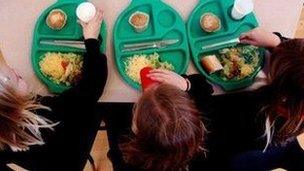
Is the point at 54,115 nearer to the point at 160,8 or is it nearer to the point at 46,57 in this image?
the point at 46,57

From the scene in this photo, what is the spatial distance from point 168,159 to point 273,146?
14.4 inches

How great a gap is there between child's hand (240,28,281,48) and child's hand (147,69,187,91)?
233mm

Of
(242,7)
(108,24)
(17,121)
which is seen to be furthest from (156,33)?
(17,121)

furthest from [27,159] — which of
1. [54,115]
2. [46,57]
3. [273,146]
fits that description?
[273,146]

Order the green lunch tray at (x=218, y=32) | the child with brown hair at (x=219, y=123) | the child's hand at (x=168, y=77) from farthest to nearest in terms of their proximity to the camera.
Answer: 1. the green lunch tray at (x=218, y=32)
2. the child's hand at (x=168, y=77)
3. the child with brown hair at (x=219, y=123)

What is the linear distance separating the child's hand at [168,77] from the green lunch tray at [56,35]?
0.64 feet

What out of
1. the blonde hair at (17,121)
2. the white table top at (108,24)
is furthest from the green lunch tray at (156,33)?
the blonde hair at (17,121)

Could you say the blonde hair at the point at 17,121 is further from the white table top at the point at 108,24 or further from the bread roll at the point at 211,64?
the bread roll at the point at 211,64

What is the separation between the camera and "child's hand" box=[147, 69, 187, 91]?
3.31 ft

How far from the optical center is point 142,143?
852 millimetres

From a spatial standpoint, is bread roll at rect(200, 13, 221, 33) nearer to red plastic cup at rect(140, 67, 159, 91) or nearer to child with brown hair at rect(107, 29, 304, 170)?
child with brown hair at rect(107, 29, 304, 170)

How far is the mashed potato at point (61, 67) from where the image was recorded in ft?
3.56

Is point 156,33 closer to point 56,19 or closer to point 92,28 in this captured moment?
point 92,28

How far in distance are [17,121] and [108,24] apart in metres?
0.40
